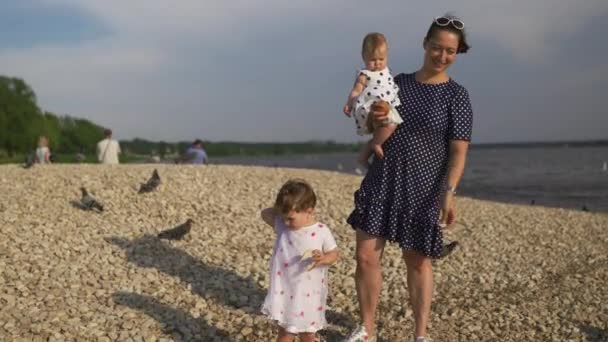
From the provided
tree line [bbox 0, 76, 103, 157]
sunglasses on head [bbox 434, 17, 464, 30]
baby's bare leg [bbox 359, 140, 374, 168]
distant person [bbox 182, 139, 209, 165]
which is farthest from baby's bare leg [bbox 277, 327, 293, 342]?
tree line [bbox 0, 76, 103, 157]

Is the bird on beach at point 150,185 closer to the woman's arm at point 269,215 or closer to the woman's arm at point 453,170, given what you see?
the woman's arm at point 269,215

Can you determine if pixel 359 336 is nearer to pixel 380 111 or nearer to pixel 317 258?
pixel 317 258

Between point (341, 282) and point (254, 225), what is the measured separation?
2677mm

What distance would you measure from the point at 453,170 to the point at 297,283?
1307 mm

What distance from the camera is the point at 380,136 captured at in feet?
13.0

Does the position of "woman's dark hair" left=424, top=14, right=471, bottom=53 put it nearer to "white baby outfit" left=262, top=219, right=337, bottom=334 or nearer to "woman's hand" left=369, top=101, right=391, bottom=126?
"woman's hand" left=369, top=101, right=391, bottom=126

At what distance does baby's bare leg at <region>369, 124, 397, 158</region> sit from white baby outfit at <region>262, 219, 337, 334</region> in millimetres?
644

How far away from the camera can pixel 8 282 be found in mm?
5672

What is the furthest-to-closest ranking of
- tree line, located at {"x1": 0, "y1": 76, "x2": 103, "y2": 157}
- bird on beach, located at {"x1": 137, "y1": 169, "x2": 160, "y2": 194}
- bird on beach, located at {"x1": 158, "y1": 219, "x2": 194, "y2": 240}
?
tree line, located at {"x1": 0, "y1": 76, "x2": 103, "y2": 157} → bird on beach, located at {"x1": 137, "y1": 169, "x2": 160, "y2": 194} → bird on beach, located at {"x1": 158, "y1": 219, "x2": 194, "y2": 240}

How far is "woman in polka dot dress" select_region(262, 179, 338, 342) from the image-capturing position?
382 centimetres

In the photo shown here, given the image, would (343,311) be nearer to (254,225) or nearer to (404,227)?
(404,227)

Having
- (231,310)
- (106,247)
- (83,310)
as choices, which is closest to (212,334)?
(231,310)

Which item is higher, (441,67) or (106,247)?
(441,67)

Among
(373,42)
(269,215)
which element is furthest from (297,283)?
(373,42)
